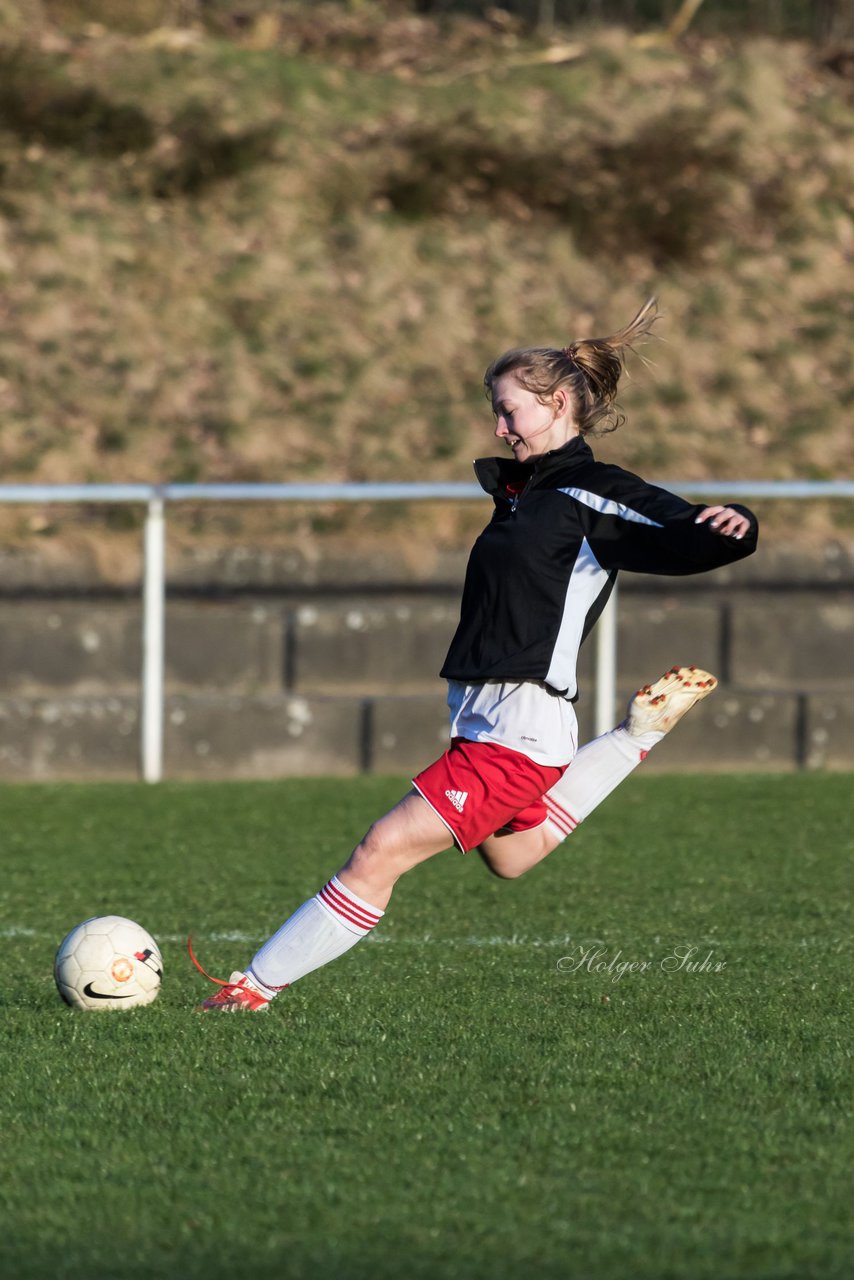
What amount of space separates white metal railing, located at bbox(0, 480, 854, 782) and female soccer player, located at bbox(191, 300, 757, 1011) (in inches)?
197

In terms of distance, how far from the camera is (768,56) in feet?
51.4

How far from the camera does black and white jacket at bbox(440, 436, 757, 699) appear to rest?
14.6 ft

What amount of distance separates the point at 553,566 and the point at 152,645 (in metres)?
5.25

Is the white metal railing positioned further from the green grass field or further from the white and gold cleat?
the white and gold cleat

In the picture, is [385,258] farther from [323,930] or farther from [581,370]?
[323,930]

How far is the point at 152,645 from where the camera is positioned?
9477 mm

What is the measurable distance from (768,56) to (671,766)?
759cm

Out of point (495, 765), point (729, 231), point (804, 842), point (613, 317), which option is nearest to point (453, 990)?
point (495, 765)

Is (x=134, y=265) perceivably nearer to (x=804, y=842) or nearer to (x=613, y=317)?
(x=613, y=317)

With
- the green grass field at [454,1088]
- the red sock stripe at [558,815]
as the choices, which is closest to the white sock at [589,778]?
the red sock stripe at [558,815]

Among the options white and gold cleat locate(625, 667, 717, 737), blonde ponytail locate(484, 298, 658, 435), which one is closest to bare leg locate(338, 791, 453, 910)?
white and gold cleat locate(625, 667, 717, 737)

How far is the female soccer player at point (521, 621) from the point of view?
4.39 m

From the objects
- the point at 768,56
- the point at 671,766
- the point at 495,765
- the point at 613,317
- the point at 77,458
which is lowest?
the point at 671,766

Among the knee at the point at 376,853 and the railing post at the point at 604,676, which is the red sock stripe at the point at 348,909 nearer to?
the knee at the point at 376,853
